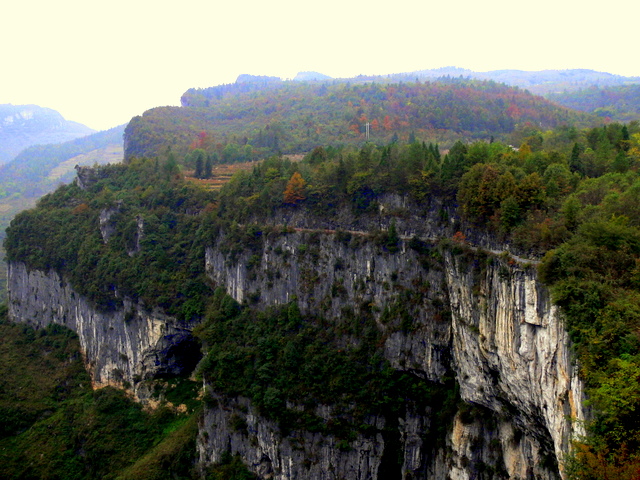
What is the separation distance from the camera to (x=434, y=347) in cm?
2942

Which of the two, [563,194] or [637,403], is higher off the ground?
[563,194]

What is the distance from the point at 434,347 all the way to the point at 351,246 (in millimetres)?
8210

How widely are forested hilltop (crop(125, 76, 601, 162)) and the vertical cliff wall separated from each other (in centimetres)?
3312

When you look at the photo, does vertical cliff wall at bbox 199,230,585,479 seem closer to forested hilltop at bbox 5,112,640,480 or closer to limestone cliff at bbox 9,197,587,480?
limestone cliff at bbox 9,197,587,480

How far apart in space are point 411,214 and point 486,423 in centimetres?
1261

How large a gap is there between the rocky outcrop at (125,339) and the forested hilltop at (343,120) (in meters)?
25.3

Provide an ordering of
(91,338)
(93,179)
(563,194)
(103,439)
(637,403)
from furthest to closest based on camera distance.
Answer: (93,179) < (91,338) < (103,439) < (563,194) < (637,403)

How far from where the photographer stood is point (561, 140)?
4275 cm

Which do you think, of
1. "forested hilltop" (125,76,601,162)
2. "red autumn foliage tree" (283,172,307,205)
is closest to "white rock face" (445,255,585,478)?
"red autumn foliage tree" (283,172,307,205)

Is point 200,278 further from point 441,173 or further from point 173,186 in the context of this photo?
point 441,173

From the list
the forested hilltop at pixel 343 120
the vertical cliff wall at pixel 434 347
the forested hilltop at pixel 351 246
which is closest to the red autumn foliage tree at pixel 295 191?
the forested hilltop at pixel 351 246

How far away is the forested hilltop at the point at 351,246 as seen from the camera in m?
16.1

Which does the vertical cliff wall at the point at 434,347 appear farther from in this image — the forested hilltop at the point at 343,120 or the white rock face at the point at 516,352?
the forested hilltop at the point at 343,120

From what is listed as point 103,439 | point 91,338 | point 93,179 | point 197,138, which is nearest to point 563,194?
point 103,439
